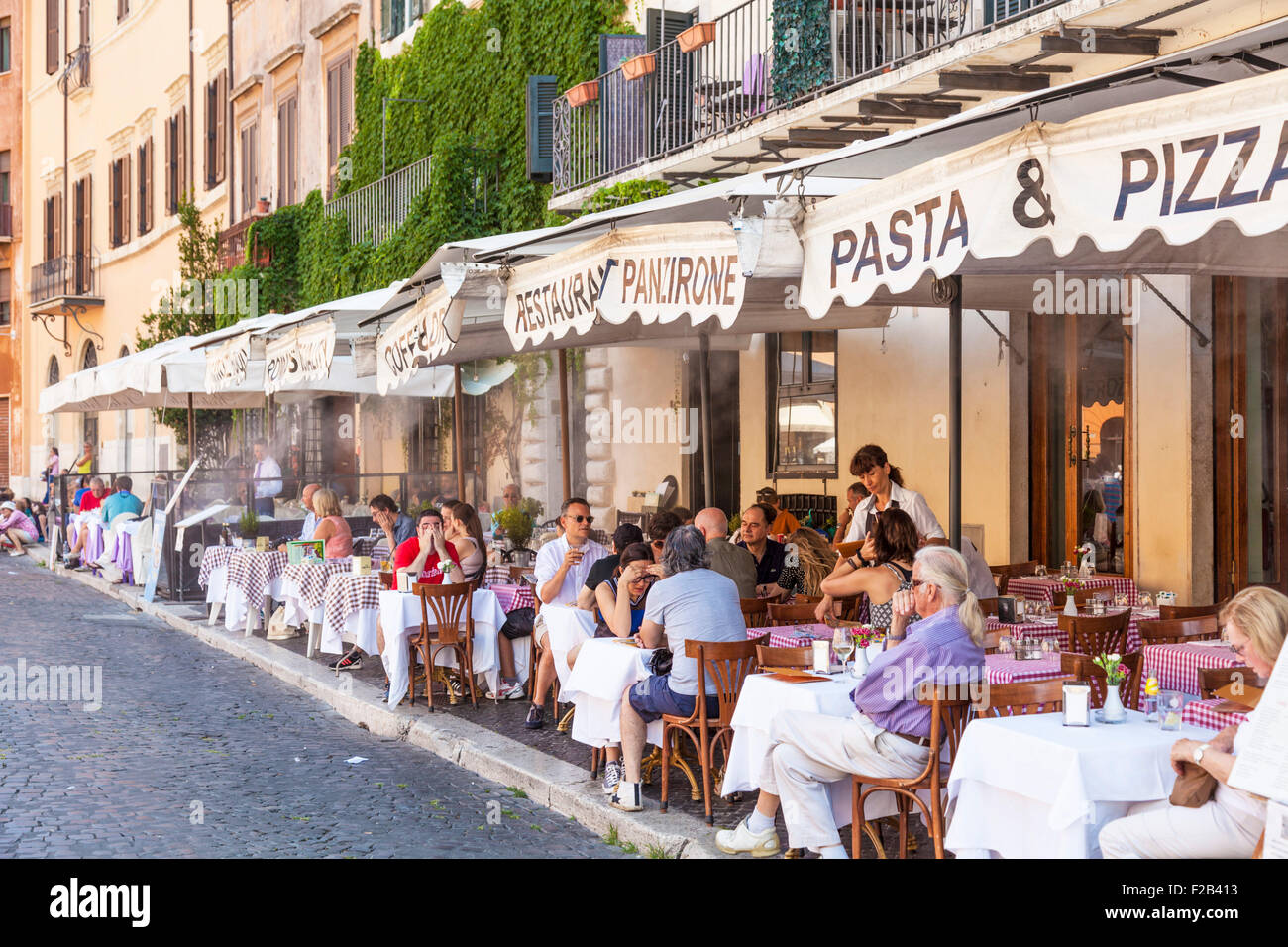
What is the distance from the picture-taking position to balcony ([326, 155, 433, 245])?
69.3ft

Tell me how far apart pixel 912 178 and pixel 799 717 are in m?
2.08

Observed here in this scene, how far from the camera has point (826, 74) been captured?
1230cm

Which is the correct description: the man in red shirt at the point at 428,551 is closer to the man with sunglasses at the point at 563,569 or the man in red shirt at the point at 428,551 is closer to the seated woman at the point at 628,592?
the man with sunglasses at the point at 563,569

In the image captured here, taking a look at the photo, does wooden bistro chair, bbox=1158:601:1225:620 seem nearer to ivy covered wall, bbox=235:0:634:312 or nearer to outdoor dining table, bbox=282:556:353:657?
outdoor dining table, bbox=282:556:353:657

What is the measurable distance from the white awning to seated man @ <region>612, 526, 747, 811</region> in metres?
1.62

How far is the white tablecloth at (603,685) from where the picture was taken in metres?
6.98

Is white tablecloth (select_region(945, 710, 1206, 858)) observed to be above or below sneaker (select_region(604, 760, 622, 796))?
above

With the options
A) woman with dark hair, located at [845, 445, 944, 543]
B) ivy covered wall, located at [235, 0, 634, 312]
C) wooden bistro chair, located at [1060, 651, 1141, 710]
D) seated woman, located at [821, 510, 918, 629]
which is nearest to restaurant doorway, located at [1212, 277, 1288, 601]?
woman with dark hair, located at [845, 445, 944, 543]

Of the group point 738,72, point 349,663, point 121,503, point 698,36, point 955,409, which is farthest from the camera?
point 121,503

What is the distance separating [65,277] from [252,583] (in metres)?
29.5

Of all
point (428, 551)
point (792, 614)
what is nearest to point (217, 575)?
point (428, 551)

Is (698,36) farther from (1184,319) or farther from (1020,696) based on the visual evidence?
(1020,696)
